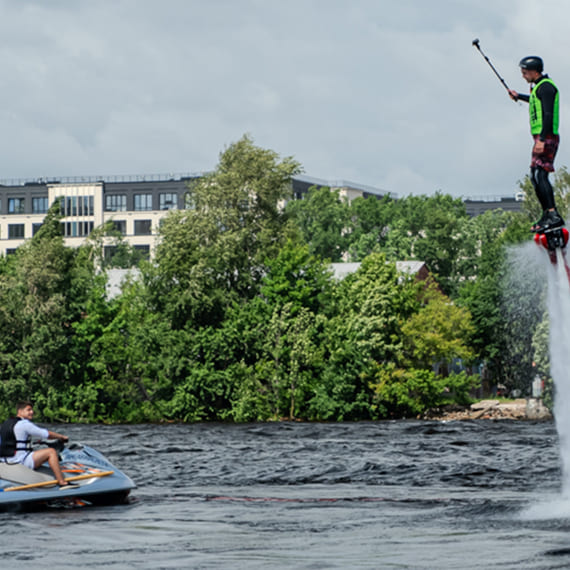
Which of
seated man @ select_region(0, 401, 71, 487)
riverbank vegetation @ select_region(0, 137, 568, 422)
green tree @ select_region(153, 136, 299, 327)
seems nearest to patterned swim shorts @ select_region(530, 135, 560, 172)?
seated man @ select_region(0, 401, 71, 487)

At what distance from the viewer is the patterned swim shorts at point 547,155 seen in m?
18.6

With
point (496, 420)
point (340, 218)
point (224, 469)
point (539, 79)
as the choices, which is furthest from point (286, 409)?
point (539, 79)

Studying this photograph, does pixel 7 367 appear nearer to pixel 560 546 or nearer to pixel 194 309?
pixel 194 309

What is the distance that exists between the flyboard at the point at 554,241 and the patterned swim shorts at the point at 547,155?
118cm

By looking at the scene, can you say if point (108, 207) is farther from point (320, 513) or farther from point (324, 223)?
point (320, 513)

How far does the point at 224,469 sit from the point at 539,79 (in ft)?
94.6

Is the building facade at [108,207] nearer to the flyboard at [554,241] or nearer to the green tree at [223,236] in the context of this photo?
the green tree at [223,236]

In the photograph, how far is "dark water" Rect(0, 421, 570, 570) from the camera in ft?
73.4

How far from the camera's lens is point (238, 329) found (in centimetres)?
8950

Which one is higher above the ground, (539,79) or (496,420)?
(539,79)

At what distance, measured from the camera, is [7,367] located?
297ft

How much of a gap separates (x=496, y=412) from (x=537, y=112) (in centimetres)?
6983

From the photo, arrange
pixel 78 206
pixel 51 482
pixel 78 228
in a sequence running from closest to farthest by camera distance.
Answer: pixel 51 482
pixel 78 206
pixel 78 228

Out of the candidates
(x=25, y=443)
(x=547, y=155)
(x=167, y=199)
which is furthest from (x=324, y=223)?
(x=547, y=155)
